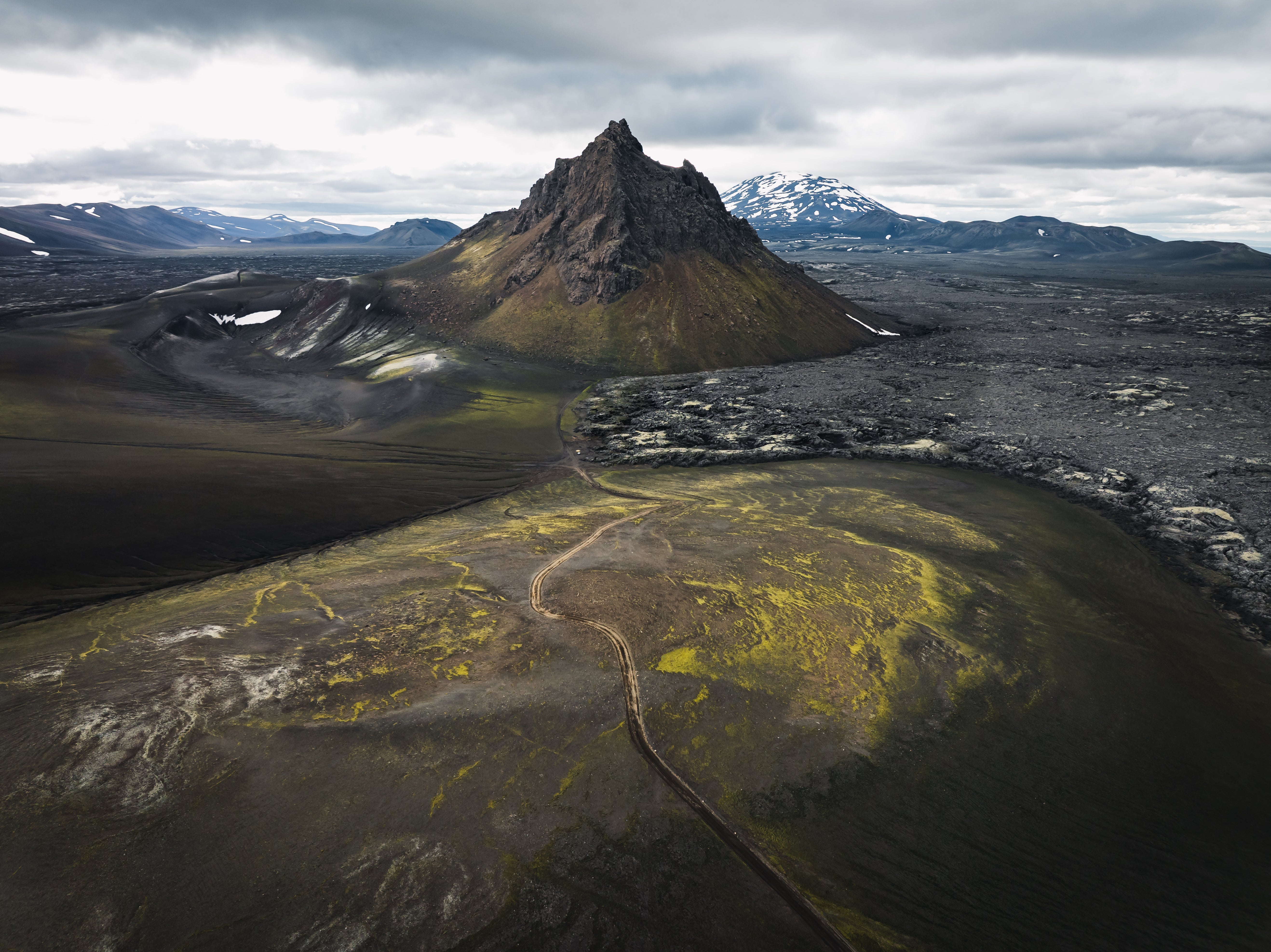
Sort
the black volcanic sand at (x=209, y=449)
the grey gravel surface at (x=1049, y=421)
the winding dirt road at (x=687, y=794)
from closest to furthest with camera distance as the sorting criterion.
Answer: the winding dirt road at (x=687, y=794)
the black volcanic sand at (x=209, y=449)
the grey gravel surface at (x=1049, y=421)

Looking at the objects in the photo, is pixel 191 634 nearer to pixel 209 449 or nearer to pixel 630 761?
pixel 630 761

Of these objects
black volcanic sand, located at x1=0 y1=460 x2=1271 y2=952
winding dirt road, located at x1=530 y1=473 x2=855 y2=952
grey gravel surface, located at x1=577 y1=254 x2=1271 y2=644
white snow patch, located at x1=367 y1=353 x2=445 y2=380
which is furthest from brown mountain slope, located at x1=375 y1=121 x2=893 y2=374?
black volcanic sand, located at x1=0 y1=460 x2=1271 y2=952

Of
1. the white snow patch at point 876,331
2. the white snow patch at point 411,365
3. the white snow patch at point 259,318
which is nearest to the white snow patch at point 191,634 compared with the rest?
the white snow patch at point 411,365

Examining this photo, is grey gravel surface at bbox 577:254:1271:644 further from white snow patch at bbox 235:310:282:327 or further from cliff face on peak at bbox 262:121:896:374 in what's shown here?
white snow patch at bbox 235:310:282:327

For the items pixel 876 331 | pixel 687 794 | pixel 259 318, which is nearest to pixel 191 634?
pixel 687 794

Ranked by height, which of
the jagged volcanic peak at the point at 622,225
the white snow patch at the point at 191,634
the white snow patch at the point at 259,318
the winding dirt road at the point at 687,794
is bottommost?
the winding dirt road at the point at 687,794

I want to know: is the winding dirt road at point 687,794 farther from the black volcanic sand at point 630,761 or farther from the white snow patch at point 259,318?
the white snow patch at point 259,318

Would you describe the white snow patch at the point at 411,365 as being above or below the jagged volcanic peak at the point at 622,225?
below
